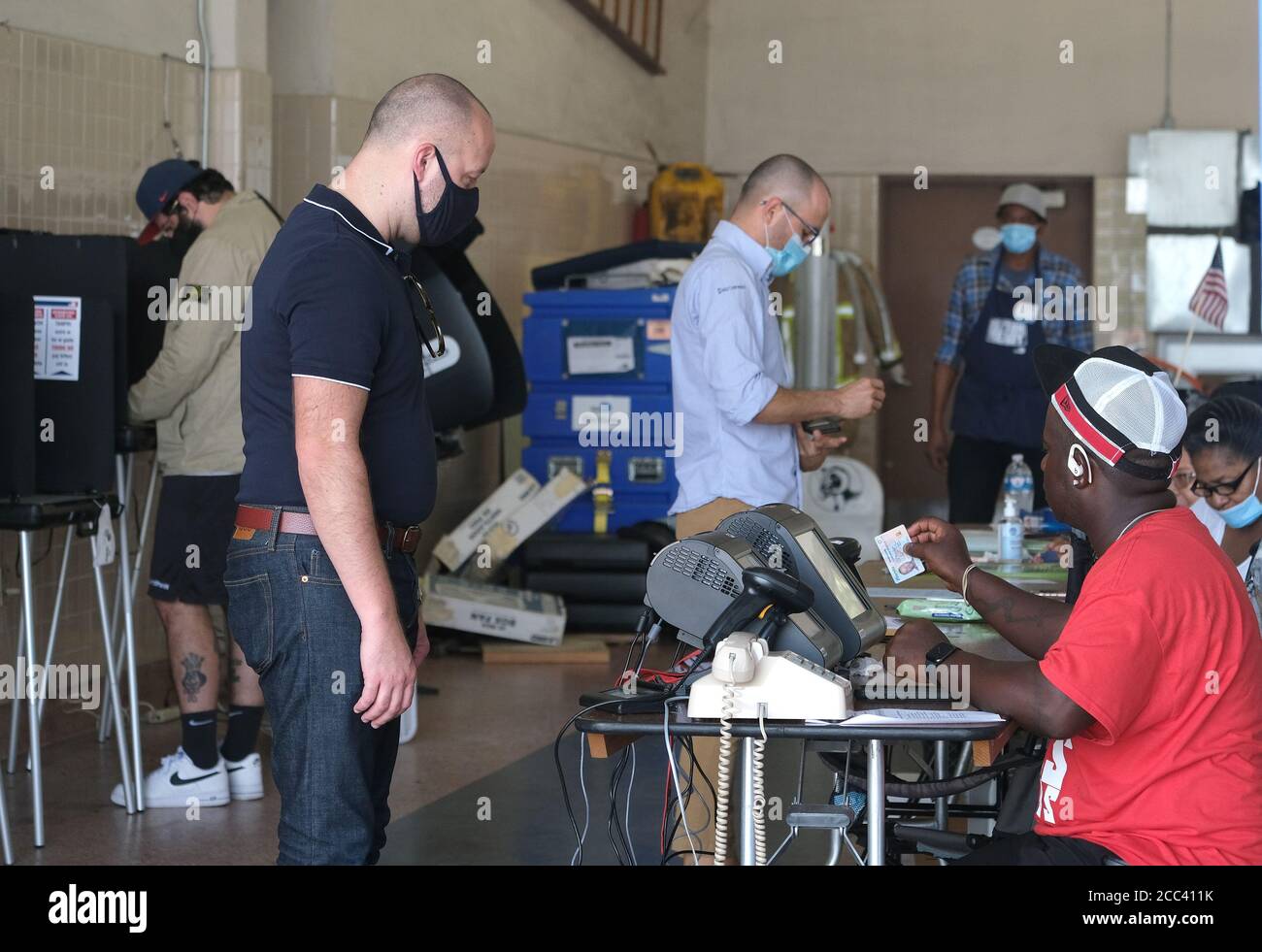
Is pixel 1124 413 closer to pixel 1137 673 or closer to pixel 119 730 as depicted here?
pixel 1137 673

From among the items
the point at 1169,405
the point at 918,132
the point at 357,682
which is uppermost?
the point at 918,132

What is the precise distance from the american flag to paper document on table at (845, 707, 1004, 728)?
3809 millimetres

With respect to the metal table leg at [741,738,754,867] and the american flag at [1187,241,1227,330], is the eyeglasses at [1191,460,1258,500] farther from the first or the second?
the american flag at [1187,241,1227,330]

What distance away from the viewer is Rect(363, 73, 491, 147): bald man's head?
2.53 metres

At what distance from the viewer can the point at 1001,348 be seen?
6516 mm

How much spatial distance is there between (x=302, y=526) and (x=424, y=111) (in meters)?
0.71

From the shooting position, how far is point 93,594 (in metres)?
5.36

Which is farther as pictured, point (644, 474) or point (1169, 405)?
point (644, 474)

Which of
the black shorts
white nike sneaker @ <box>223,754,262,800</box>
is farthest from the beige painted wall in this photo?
white nike sneaker @ <box>223,754,262,800</box>
